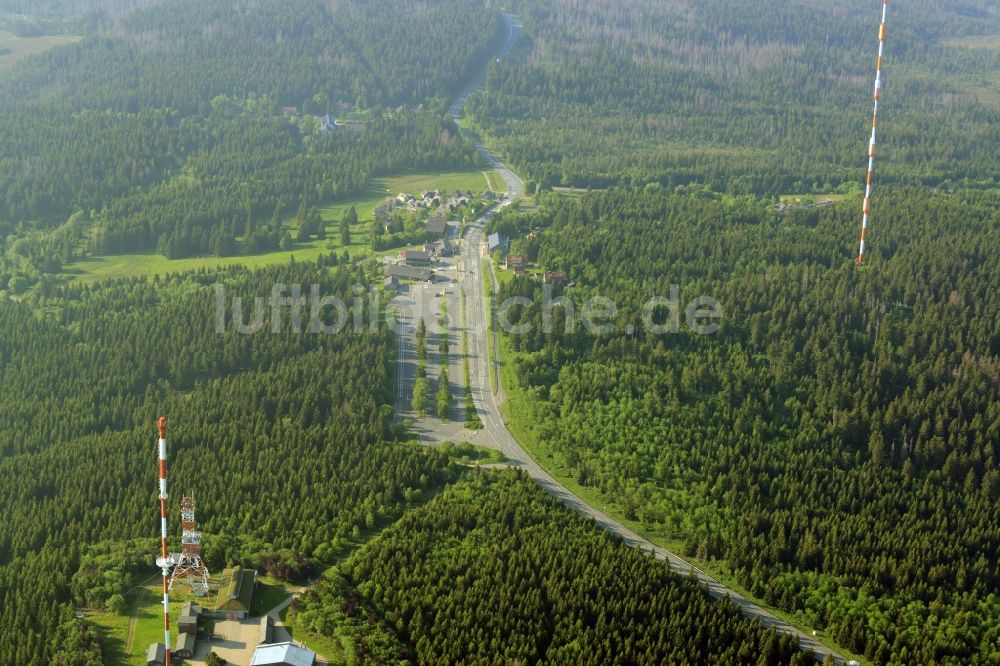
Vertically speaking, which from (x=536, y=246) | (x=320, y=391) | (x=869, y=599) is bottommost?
(x=869, y=599)

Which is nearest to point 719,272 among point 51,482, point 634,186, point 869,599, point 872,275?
point 872,275

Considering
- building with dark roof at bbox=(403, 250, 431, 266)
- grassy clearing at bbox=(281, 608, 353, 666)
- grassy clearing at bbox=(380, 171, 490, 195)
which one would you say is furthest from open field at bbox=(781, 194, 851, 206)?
grassy clearing at bbox=(281, 608, 353, 666)

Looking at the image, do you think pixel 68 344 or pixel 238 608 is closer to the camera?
pixel 238 608

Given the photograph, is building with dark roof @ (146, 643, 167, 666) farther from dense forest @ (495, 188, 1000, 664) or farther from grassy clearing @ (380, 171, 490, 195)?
grassy clearing @ (380, 171, 490, 195)

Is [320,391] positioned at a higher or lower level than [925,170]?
lower

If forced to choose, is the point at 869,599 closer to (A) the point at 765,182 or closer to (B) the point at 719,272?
(B) the point at 719,272

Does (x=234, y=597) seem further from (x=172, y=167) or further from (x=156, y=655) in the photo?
A: (x=172, y=167)

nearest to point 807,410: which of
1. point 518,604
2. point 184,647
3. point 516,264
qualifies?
point 518,604
